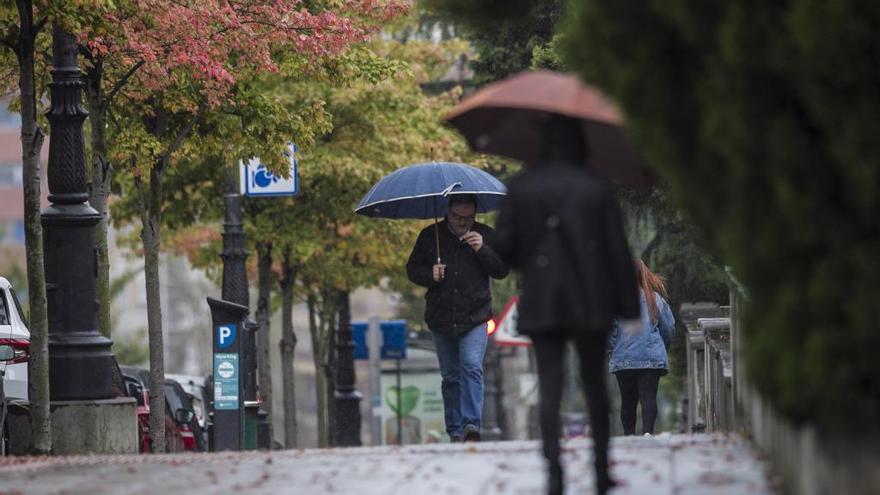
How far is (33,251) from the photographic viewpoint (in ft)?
50.4

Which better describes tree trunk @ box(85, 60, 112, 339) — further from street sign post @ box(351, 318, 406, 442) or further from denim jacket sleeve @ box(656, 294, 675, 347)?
street sign post @ box(351, 318, 406, 442)

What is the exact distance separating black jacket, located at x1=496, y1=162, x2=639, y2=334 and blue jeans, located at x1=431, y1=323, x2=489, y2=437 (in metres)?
6.03

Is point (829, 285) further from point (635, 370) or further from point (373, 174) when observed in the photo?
point (373, 174)

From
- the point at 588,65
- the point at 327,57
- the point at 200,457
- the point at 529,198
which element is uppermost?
the point at 327,57

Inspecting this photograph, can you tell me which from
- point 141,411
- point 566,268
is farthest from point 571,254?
point 141,411

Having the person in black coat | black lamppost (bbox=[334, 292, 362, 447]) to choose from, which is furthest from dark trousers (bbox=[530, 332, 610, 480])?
black lamppost (bbox=[334, 292, 362, 447])

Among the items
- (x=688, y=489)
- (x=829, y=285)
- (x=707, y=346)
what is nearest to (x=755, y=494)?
(x=688, y=489)

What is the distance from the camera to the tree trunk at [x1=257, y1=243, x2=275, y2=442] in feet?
96.5

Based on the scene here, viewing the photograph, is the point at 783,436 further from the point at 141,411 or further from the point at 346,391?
the point at 346,391

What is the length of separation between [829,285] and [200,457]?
6.49m

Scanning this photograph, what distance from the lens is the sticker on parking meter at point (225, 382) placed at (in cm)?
1862

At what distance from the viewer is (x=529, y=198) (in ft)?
27.6

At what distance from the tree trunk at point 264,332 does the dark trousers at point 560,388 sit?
64.4 feet

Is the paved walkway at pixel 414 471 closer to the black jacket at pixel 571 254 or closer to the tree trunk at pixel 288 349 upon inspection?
the black jacket at pixel 571 254
